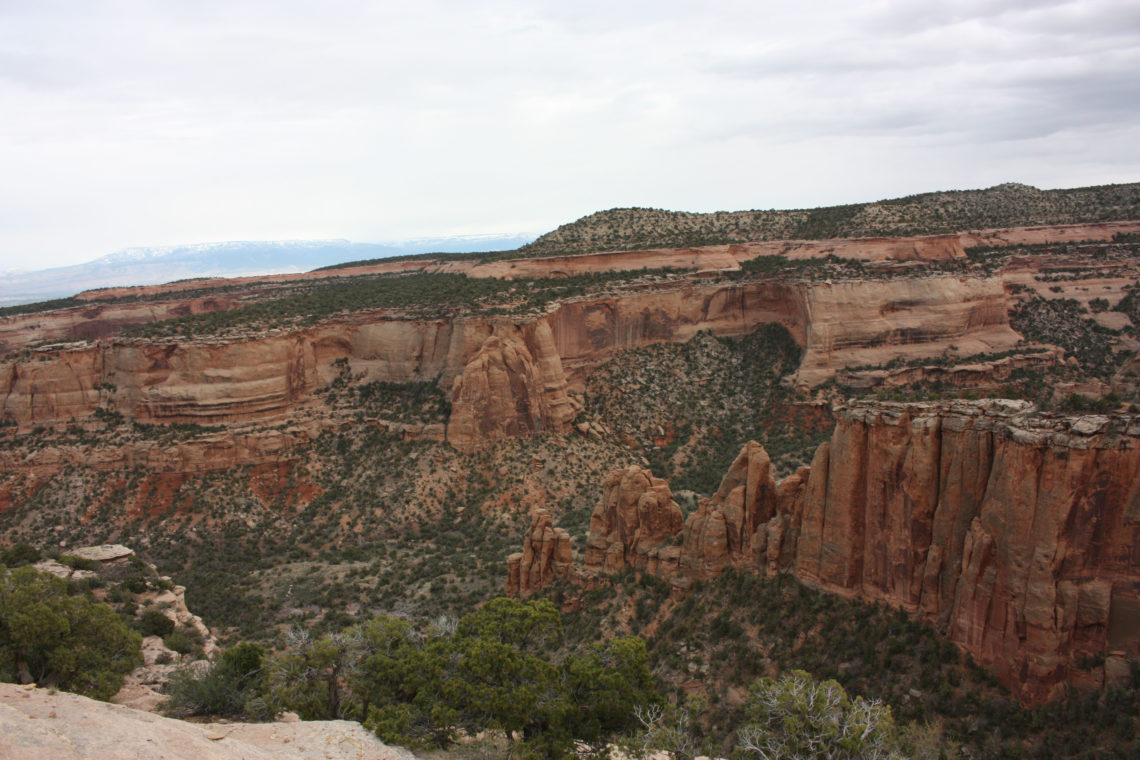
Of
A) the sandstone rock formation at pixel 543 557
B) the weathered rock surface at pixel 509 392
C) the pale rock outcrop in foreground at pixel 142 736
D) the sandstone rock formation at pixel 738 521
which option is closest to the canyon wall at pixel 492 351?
the weathered rock surface at pixel 509 392

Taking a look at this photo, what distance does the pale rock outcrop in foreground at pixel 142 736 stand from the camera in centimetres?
1439

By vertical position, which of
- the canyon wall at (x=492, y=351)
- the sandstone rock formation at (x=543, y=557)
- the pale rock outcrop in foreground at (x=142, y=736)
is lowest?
the sandstone rock formation at (x=543, y=557)

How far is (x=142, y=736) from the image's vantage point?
1580 centimetres

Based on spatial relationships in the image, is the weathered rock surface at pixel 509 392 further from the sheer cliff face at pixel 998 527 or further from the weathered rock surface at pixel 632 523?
the sheer cliff face at pixel 998 527

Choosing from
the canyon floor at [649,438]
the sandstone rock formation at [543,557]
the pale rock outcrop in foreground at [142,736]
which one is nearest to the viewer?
the pale rock outcrop in foreground at [142,736]

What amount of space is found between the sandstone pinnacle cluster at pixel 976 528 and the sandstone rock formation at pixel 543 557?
657 centimetres

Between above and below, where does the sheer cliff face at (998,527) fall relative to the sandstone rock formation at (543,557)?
above

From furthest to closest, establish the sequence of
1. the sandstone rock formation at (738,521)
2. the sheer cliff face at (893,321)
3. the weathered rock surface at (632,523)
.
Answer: the sheer cliff face at (893,321) → the weathered rock surface at (632,523) → the sandstone rock formation at (738,521)

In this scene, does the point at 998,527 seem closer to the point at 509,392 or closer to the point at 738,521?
the point at 738,521

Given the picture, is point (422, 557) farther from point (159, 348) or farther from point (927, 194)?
point (927, 194)

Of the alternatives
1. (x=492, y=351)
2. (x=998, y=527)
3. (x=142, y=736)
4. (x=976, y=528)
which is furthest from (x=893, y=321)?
(x=142, y=736)

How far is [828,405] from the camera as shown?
56.2 m

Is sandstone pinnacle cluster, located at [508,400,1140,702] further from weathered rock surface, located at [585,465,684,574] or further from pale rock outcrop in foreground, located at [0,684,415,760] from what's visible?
pale rock outcrop in foreground, located at [0,684,415,760]

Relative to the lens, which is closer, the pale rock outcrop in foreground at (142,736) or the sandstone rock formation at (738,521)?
the pale rock outcrop in foreground at (142,736)
